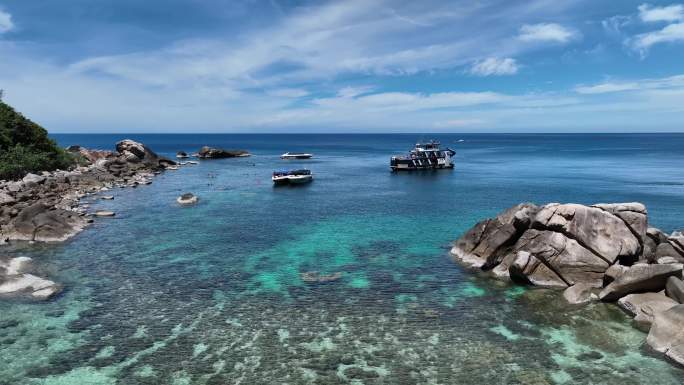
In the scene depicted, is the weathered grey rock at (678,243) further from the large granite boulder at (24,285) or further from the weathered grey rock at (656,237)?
the large granite boulder at (24,285)

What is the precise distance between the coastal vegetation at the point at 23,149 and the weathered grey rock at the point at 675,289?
87.8 m

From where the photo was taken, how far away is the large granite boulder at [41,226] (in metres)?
46.4

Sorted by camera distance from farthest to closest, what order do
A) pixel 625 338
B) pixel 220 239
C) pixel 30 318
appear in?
pixel 220 239 < pixel 30 318 < pixel 625 338

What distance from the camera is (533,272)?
115ft

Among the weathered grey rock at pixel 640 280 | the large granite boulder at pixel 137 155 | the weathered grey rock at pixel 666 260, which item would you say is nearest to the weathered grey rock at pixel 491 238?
the weathered grey rock at pixel 640 280

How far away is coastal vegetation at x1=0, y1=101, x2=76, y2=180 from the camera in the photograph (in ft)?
253

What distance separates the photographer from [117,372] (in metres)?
22.7

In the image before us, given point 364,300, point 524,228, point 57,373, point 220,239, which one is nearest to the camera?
point 57,373

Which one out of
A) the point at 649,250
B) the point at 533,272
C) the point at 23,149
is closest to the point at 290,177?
the point at 23,149

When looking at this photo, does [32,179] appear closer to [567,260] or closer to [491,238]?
[491,238]

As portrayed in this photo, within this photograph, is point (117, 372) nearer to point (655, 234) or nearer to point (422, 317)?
point (422, 317)

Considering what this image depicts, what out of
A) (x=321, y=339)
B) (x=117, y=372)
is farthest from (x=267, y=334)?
(x=117, y=372)

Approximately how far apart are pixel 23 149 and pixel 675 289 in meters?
94.9

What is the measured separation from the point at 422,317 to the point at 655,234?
79.0 ft
